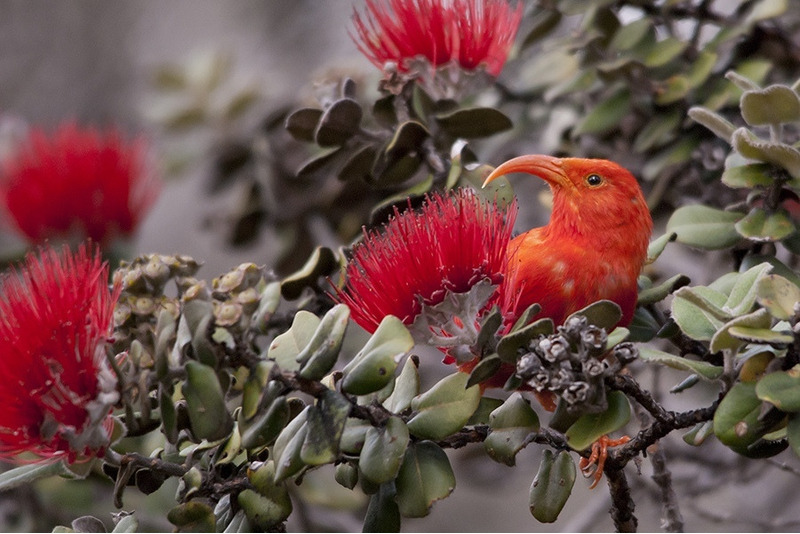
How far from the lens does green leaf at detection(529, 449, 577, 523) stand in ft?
3.35

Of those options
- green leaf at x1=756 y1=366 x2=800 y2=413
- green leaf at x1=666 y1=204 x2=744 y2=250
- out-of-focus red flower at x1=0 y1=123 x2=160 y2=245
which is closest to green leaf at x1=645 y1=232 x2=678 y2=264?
green leaf at x1=666 y1=204 x2=744 y2=250

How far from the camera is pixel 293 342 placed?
38.6 inches

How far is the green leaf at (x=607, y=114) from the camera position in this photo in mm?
1630

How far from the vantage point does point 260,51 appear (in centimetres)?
386

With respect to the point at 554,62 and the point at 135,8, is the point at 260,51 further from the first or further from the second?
the point at 554,62

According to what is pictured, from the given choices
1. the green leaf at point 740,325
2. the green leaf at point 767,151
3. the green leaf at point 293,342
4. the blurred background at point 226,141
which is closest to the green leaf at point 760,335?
the green leaf at point 740,325

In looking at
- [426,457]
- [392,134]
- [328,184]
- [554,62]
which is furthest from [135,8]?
[426,457]

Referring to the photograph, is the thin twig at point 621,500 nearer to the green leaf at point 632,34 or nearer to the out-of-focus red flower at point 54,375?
the out-of-focus red flower at point 54,375

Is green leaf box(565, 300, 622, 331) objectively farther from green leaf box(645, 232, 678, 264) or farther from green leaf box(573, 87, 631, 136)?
green leaf box(573, 87, 631, 136)

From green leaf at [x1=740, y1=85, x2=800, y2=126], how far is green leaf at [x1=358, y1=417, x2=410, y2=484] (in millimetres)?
625

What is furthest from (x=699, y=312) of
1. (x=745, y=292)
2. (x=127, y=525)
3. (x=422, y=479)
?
(x=127, y=525)

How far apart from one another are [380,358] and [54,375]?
33cm

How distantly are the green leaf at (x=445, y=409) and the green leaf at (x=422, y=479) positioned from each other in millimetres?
29

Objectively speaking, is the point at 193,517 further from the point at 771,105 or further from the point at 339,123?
the point at 771,105
